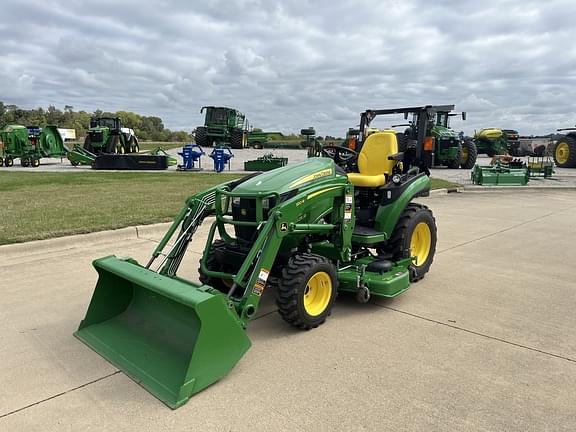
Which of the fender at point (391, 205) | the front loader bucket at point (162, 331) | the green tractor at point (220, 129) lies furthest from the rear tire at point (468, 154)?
the front loader bucket at point (162, 331)

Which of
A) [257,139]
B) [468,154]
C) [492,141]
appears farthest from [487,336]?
[257,139]

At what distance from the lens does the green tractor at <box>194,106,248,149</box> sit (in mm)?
31720

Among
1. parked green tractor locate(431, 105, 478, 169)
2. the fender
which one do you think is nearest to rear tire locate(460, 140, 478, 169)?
parked green tractor locate(431, 105, 478, 169)

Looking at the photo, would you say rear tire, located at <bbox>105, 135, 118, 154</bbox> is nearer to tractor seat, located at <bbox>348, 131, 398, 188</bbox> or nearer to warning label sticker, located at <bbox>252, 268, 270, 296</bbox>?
tractor seat, located at <bbox>348, 131, 398, 188</bbox>

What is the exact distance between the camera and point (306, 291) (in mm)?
3555

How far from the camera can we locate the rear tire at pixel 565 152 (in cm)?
2095

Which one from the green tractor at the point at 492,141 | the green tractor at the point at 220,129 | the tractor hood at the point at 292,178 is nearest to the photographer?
the tractor hood at the point at 292,178

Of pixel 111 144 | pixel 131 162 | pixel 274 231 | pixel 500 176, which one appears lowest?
pixel 274 231

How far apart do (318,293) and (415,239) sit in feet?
6.31

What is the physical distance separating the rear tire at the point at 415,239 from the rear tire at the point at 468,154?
714 inches

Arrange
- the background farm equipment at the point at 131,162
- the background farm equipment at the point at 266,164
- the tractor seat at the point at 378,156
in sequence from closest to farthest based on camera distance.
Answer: the tractor seat at the point at 378,156 < the background farm equipment at the point at 266,164 < the background farm equipment at the point at 131,162

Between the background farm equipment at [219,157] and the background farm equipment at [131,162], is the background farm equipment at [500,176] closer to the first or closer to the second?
the background farm equipment at [219,157]

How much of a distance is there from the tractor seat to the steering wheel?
0.40 feet

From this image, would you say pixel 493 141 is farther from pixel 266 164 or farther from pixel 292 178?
pixel 292 178
